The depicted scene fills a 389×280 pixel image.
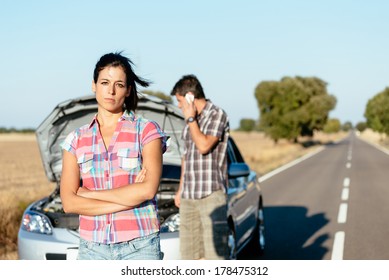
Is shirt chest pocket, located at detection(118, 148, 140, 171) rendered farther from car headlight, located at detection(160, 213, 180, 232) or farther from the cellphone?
car headlight, located at detection(160, 213, 180, 232)

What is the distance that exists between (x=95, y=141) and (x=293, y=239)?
638 cm

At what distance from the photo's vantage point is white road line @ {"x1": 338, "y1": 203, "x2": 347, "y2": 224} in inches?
403

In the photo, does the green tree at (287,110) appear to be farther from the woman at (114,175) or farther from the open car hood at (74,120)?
the woman at (114,175)

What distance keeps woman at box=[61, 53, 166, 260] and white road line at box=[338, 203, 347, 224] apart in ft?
26.2

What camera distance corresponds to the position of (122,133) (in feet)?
8.54

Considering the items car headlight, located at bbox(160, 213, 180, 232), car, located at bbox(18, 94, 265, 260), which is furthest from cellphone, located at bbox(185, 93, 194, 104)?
car headlight, located at bbox(160, 213, 180, 232)

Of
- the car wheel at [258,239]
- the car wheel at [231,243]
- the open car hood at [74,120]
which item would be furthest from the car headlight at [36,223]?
the car wheel at [258,239]

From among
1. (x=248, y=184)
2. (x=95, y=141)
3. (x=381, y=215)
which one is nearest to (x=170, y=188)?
(x=248, y=184)

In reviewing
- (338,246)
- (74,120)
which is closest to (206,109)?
(74,120)

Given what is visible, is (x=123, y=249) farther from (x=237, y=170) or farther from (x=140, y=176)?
(x=237, y=170)

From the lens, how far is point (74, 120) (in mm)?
6133

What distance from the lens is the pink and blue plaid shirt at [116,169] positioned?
2561 millimetres

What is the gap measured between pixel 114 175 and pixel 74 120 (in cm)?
371
